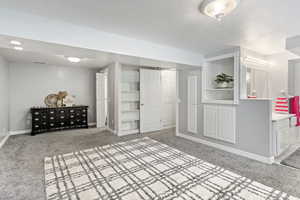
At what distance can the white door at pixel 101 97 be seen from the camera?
5.63m

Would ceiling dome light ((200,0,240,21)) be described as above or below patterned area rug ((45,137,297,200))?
above

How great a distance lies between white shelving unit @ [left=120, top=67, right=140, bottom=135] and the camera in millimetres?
4743

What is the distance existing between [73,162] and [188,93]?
3081 mm

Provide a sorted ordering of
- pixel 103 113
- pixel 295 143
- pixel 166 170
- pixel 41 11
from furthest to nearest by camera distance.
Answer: pixel 103 113
pixel 295 143
pixel 166 170
pixel 41 11

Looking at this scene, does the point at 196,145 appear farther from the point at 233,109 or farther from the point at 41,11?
the point at 41,11

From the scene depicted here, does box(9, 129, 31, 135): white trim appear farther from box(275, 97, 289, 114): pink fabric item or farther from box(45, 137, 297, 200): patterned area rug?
box(275, 97, 289, 114): pink fabric item

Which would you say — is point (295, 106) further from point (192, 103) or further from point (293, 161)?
point (192, 103)

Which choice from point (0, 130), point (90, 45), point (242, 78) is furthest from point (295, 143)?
point (0, 130)

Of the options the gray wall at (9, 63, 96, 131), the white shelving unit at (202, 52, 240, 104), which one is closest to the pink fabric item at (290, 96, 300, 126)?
the white shelving unit at (202, 52, 240, 104)

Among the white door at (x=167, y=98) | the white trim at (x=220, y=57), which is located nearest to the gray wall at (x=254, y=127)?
the white trim at (x=220, y=57)

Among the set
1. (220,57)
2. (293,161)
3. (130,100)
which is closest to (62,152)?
(130,100)

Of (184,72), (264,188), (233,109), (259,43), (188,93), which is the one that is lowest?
(264,188)

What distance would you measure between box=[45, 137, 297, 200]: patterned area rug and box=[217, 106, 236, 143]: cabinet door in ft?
3.10

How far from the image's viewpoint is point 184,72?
4.24 m
